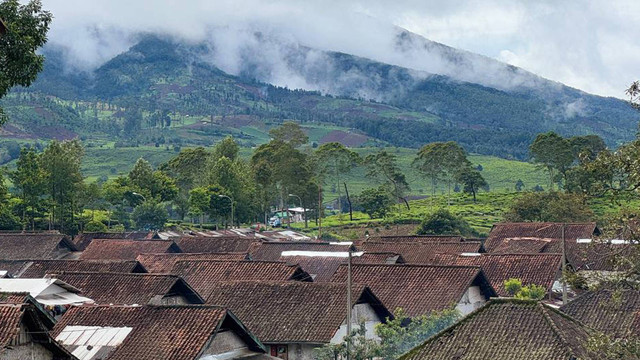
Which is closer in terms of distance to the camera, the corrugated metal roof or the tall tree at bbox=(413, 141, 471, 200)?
the corrugated metal roof

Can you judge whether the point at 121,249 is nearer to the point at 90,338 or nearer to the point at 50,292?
the point at 50,292

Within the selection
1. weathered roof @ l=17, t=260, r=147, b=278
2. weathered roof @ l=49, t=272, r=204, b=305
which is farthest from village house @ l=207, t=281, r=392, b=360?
weathered roof @ l=17, t=260, r=147, b=278

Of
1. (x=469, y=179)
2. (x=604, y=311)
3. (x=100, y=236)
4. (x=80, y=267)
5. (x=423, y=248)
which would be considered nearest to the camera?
(x=604, y=311)

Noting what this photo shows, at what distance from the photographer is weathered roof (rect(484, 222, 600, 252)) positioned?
72812 millimetres

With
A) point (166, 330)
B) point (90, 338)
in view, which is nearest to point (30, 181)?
point (90, 338)

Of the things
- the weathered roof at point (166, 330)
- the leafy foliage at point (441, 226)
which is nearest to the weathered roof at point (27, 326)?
the weathered roof at point (166, 330)

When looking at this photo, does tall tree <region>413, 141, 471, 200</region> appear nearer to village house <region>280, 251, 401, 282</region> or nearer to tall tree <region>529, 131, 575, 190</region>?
tall tree <region>529, 131, 575, 190</region>

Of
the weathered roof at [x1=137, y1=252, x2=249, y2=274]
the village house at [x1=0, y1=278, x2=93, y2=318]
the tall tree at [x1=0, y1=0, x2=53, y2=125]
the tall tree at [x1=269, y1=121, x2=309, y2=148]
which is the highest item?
the tall tree at [x1=0, y1=0, x2=53, y2=125]

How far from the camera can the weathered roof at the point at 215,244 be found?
72.3m

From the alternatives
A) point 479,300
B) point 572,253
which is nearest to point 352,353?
point 479,300

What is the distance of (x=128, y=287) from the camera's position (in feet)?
140

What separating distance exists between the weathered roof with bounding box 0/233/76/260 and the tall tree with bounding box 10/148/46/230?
18.6 metres

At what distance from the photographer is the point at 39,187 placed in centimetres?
9025

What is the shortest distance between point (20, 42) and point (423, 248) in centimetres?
4524
